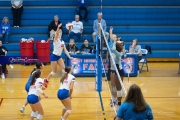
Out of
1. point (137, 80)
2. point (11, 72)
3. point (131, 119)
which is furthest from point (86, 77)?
point (131, 119)

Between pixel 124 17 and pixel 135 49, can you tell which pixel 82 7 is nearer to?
pixel 124 17

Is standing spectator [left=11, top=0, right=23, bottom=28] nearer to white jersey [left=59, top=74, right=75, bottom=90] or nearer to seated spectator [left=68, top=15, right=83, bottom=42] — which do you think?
seated spectator [left=68, top=15, right=83, bottom=42]

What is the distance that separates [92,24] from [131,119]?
53.5ft

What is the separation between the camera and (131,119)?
6.34 m

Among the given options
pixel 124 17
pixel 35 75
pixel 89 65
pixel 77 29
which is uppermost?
pixel 124 17

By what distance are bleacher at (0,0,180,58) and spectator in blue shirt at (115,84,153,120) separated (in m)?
15.5

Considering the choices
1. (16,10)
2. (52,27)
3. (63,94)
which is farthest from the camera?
(16,10)

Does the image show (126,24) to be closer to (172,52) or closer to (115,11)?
(115,11)

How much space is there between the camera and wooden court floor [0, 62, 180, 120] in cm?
1161

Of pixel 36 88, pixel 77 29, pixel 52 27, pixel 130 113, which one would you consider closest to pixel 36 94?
pixel 36 88

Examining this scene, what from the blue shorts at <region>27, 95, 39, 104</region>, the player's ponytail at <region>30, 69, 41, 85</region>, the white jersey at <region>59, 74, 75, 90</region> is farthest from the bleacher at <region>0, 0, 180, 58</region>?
the blue shorts at <region>27, 95, 39, 104</region>

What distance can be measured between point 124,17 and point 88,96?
990 centimetres

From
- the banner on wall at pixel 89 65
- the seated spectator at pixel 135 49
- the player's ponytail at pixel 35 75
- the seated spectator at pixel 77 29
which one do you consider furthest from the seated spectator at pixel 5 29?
the player's ponytail at pixel 35 75

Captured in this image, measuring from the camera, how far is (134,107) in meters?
6.27
